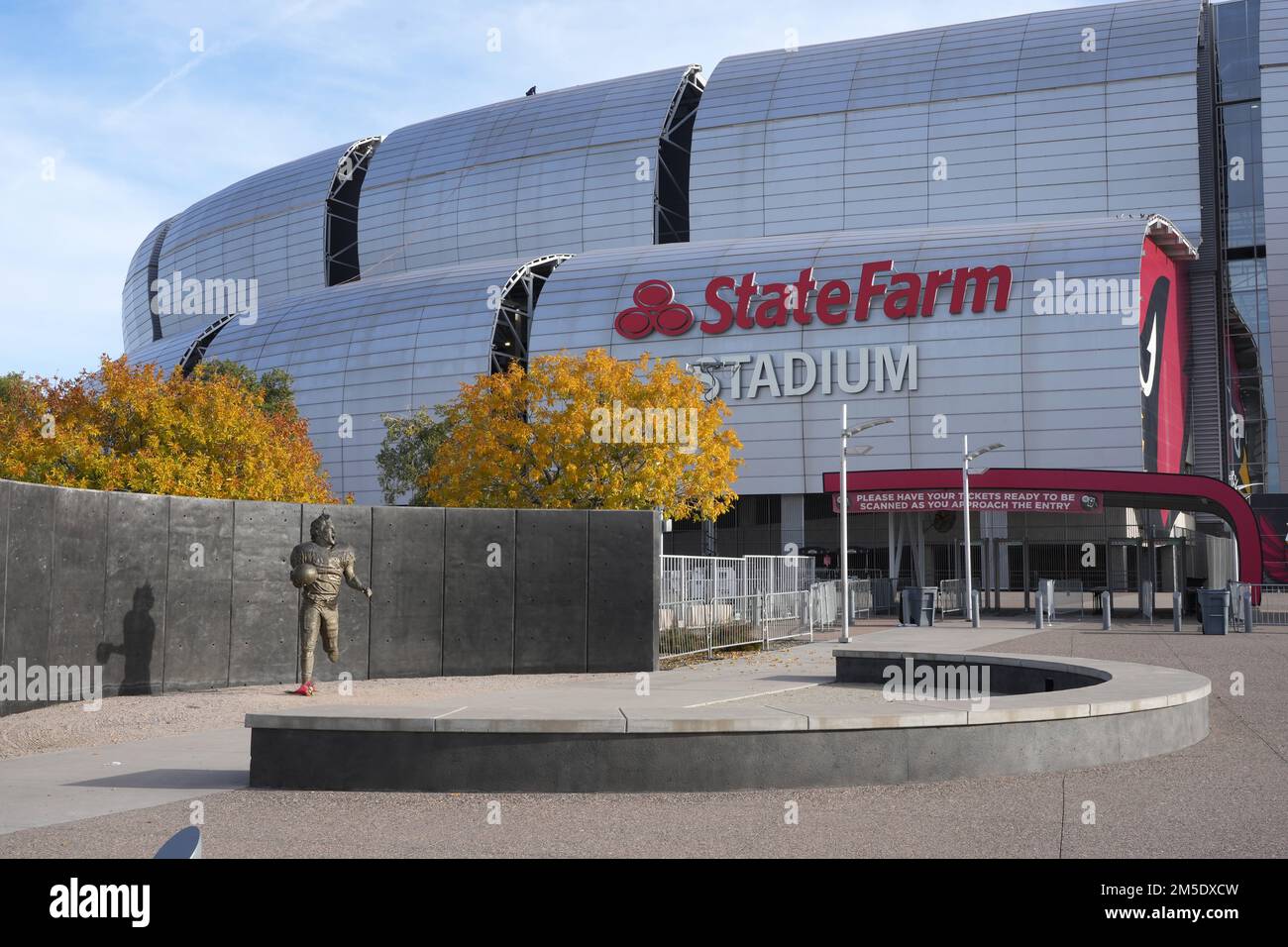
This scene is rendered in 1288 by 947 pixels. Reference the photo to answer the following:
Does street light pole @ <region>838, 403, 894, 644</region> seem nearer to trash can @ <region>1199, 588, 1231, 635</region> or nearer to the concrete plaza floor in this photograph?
trash can @ <region>1199, 588, 1231, 635</region>

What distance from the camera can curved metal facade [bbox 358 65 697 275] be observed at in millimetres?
78125

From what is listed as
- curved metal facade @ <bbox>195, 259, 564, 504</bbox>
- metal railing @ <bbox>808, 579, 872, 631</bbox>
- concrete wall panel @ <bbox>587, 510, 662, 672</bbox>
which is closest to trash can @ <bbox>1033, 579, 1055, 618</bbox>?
metal railing @ <bbox>808, 579, 872, 631</bbox>

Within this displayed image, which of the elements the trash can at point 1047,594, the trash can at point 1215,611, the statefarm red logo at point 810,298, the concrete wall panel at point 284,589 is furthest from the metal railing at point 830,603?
the statefarm red logo at point 810,298

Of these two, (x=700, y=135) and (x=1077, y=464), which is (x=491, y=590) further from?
(x=700, y=135)

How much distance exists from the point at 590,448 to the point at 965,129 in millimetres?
47019

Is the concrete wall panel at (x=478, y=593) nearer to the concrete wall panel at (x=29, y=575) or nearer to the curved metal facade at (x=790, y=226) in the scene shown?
the concrete wall panel at (x=29, y=575)

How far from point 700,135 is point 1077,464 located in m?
Result: 32.8

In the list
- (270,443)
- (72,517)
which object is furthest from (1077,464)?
(72,517)

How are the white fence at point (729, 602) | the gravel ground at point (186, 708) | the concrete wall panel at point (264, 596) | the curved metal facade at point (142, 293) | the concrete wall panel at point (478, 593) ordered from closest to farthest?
the gravel ground at point (186, 708) → the concrete wall panel at point (264, 596) → the concrete wall panel at point (478, 593) → the white fence at point (729, 602) → the curved metal facade at point (142, 293)

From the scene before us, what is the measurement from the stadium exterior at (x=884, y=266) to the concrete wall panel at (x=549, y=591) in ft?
90.9

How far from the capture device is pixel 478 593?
19.5 m

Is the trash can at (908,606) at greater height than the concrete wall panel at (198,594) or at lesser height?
lesser

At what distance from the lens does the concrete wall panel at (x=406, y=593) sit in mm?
18641

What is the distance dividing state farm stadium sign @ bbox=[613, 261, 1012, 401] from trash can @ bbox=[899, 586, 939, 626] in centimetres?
2256
